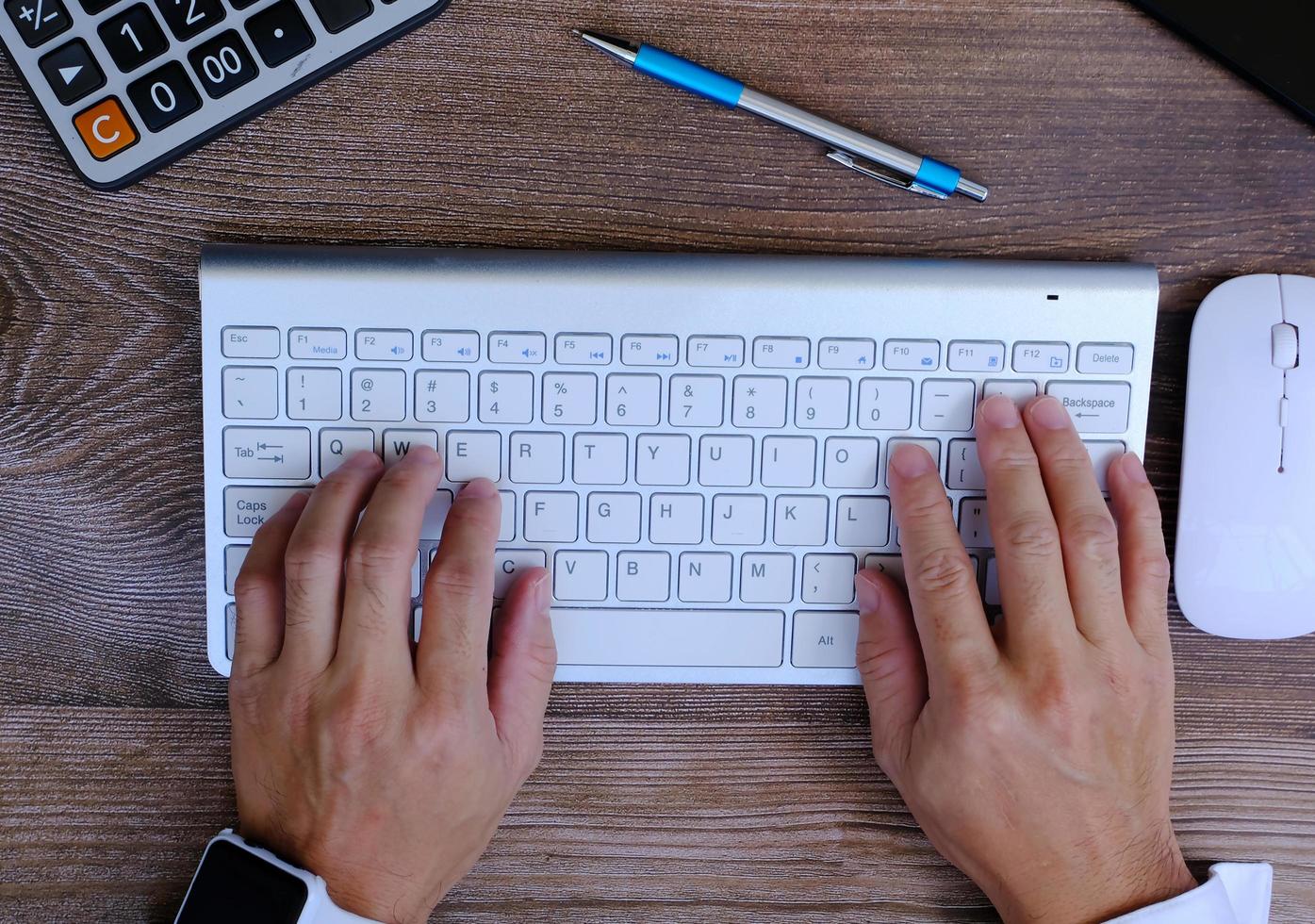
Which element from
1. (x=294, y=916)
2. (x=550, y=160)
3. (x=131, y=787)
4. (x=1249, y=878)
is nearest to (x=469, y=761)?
(x=294, y=916)

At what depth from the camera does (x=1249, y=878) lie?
580 mm

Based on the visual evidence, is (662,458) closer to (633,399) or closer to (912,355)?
(633,399)

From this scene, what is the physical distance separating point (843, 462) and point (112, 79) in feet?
A: 1.62

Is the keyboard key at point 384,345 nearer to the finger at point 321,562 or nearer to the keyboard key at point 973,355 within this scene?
the finger at point 321,562

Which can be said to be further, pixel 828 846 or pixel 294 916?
pixel 828 846

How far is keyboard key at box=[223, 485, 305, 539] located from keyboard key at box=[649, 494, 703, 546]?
219mm

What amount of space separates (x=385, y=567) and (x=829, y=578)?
0.89ft

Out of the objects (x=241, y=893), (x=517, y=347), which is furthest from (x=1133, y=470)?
(x=241, y=893)

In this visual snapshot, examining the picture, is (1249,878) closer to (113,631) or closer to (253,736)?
(253,736)

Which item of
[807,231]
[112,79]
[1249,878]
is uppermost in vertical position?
[112,79]

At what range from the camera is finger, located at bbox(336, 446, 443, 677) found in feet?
1.64

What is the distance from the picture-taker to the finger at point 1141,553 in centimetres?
53

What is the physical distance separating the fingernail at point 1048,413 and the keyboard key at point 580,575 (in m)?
0.28

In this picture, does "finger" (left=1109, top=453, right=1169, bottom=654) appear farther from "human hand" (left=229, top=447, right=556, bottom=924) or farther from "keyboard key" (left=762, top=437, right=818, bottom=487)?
"human hand" (left=229, top=447, right=556, bottom=924)
